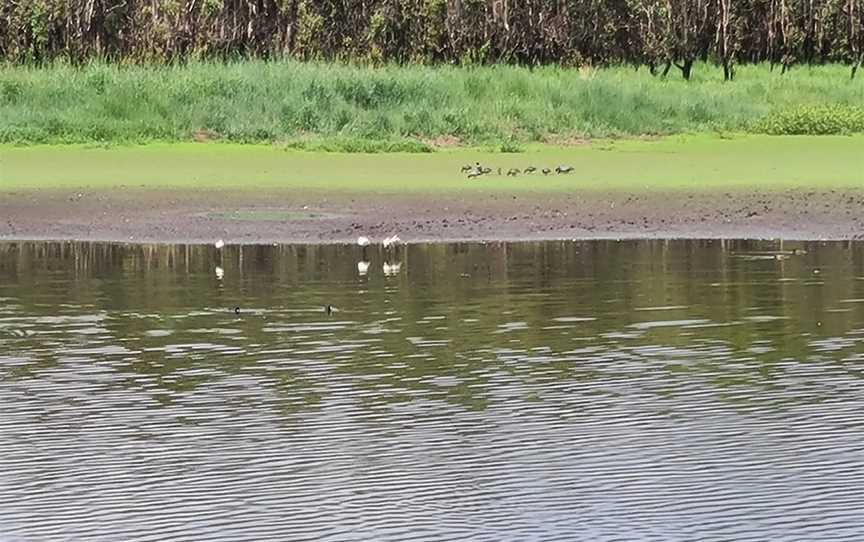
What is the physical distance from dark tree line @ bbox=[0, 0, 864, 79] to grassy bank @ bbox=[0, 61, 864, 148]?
21.7 ft

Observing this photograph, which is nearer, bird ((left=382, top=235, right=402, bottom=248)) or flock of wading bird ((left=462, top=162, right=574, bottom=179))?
bird ((left=382, top=235, right=402, bottom=248))

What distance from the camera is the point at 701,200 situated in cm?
1805

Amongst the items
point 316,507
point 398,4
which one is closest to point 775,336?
point 316,507

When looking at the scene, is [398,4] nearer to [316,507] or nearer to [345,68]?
[345,68]

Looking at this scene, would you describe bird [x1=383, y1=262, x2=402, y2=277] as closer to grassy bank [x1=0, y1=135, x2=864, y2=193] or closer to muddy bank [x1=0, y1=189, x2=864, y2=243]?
muddy bank [x1=0, y1=189, x2=864, y2=243]

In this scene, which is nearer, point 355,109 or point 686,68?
point 355,109

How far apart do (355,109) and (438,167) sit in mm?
3252

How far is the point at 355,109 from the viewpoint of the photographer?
2352cm

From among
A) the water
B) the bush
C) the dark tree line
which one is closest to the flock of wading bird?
the bush

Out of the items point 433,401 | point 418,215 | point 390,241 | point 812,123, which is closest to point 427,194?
point 418,215

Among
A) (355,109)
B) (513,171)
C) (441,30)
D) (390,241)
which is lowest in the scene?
(390,241)

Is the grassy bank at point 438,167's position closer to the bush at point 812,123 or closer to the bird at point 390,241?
the bush at point 812,123

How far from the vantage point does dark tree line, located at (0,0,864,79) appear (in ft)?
107

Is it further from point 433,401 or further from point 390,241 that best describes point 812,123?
point 433,401
